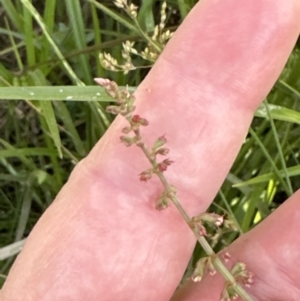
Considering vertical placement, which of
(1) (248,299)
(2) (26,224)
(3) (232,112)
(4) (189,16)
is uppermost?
(4) (189,16)

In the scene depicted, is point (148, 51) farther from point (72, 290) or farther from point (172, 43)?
point (72, 290)

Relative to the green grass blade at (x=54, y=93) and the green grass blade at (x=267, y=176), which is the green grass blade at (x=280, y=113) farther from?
the green grass blade at (x=54, y=93)

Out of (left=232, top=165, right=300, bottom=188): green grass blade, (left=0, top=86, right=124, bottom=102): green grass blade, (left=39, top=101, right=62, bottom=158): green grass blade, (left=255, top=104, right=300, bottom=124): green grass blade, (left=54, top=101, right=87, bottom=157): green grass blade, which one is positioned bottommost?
(left=232, top=165, right=300, bottom=188): green grass blade

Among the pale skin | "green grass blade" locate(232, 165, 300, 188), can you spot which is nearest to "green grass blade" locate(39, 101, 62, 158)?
the pale skin

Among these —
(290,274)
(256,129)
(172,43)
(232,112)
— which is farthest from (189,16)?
(290,274)

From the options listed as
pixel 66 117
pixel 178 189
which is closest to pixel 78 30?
pixel 66 117

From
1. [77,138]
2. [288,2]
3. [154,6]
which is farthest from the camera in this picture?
[154,6]

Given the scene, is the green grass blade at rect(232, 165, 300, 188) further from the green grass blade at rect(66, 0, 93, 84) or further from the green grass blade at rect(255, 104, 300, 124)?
the green grass blade at rect(66, 0, 93, 84)

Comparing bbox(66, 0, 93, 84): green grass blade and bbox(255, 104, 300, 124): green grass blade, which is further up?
bbox(66, 0, 93, 84): green grass blade

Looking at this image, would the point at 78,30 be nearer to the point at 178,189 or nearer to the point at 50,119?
the point at 50,119
